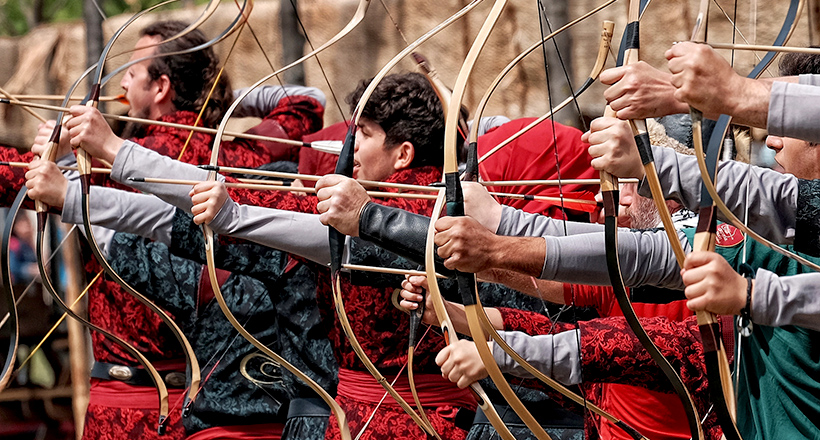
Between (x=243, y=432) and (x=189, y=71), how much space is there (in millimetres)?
1068

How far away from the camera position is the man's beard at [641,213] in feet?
7.29

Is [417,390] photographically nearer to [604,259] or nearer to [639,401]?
[639,401]

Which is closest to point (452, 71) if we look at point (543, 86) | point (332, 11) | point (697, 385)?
point (543, 86)

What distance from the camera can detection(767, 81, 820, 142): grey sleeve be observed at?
1340 millimetres

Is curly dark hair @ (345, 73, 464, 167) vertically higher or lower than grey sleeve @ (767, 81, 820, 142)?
lower

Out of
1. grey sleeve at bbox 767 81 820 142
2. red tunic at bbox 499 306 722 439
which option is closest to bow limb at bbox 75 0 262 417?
red tunic at bbox 499 306 722 439

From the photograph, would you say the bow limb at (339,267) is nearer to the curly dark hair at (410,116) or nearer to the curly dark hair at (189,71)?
the curly dark hair at (410,116)

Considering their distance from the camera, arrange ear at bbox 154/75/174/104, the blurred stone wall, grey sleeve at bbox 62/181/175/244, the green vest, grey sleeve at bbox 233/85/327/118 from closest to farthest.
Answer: the green vest, grey sleeve at bbox 62/181/175/244, ear at bbox 154/75/174/104, grey sleeve at bbox 233/85/327/118, the blurred stone wall

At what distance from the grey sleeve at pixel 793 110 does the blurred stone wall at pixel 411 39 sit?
3002mm

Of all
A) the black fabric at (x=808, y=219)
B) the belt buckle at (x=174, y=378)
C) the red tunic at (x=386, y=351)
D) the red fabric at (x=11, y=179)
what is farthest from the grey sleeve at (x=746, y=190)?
the red fabric at (x=11, y=179)

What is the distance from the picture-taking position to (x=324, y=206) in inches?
75.2

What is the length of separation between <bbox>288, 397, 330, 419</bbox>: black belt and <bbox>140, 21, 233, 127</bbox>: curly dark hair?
3.12ft

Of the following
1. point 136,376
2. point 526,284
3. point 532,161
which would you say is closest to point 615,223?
point 526,284

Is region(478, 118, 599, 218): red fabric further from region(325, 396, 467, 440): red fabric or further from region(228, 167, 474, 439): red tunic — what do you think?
region(325, 396, 467, 440): red fabric
